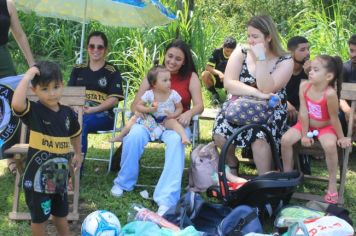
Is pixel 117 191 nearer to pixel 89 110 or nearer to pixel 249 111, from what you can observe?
pixel 89 110

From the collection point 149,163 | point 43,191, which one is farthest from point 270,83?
point 43,191

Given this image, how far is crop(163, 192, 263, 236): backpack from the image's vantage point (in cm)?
380

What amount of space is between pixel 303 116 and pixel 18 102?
2.45m

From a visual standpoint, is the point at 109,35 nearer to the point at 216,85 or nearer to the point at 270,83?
the point at 216,85

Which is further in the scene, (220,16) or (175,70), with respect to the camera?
(220,16)

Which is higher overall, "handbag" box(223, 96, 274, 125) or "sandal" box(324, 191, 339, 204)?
"handbag" box(223, 96, 274, 125)

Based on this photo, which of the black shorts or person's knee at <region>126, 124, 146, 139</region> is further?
person's knee at <region>126, 124, 146, 139</region>

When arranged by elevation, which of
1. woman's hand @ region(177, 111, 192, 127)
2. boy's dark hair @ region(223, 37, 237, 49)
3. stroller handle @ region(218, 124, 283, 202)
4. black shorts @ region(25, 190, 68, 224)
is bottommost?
black shorts @ region(25, 190, 68, 224)

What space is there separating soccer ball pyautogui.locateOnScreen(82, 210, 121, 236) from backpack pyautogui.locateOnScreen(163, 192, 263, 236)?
51 cm

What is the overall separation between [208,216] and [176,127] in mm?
981

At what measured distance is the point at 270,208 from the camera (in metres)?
4.23

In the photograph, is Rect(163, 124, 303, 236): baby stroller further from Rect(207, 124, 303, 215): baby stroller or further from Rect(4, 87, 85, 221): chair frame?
Rect(4, 87, 85, 221): chair frame

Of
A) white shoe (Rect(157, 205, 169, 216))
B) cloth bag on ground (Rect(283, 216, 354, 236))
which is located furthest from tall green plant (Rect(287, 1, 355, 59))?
cloth bag on ground (Rect(283, 216, 354, 236))

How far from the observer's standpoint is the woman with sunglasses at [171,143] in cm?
457
